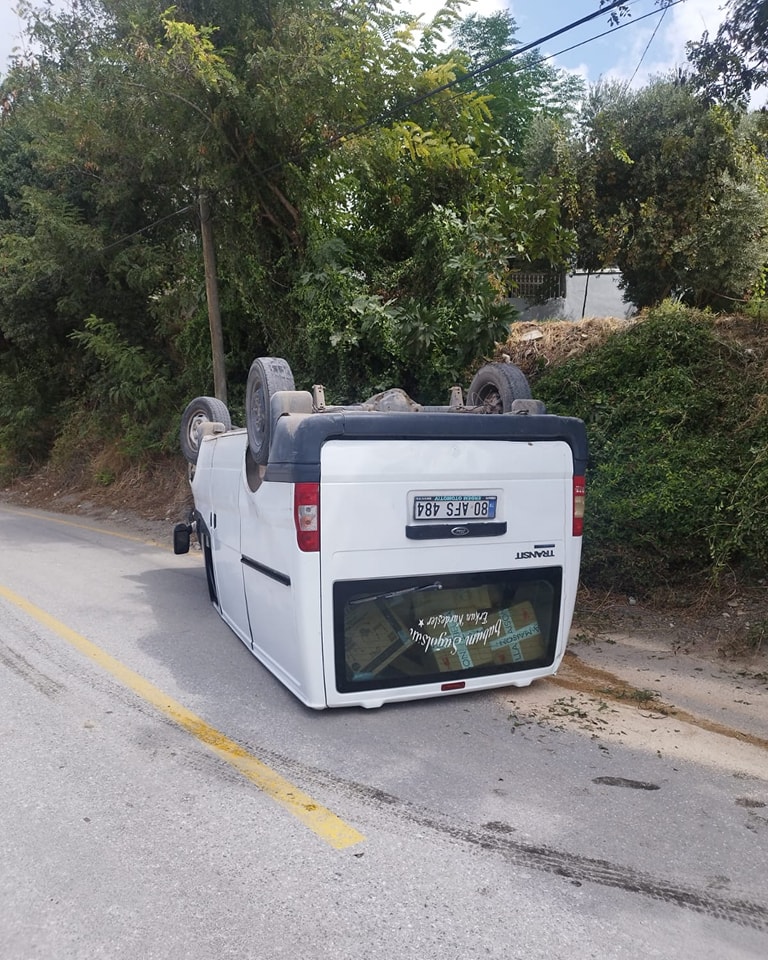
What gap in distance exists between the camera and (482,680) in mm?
5227

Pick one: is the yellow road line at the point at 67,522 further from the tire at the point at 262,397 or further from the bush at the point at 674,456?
the tire at the point at 262,397

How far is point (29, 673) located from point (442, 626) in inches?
120

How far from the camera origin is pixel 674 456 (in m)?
7.75

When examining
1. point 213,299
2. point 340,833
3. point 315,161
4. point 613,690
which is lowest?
point 613,690

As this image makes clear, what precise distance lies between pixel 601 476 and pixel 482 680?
348 centimetres

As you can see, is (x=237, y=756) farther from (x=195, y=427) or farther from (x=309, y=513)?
(x=195, y=427)

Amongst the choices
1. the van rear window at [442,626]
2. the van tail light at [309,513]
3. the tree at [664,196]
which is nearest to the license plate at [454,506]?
the van rear window at [442,626]

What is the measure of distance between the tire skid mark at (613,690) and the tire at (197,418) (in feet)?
13.0

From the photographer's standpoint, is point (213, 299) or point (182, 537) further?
point (213, 299)

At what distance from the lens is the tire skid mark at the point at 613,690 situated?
4.97m

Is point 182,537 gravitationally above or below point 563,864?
below

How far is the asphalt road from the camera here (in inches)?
117

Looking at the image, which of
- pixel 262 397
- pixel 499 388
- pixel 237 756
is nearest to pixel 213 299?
pixel 499 388

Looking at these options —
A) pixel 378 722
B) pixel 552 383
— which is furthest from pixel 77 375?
pixel 378 722
